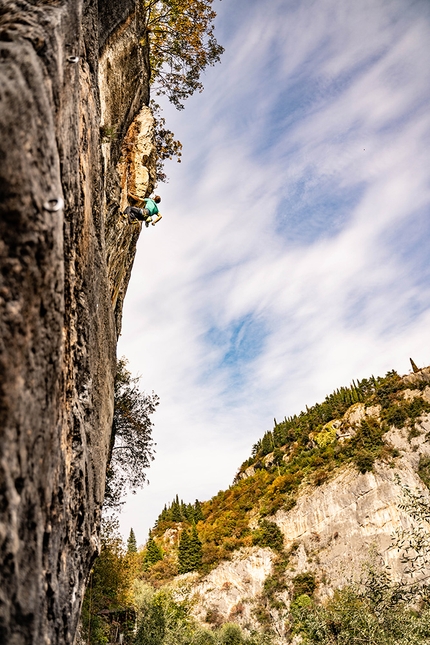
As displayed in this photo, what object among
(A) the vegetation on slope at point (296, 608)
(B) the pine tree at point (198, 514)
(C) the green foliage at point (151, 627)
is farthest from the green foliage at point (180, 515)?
(C) the green foliage at point (151, 627)

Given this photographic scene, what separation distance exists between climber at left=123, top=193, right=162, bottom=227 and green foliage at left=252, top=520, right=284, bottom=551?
62.8 metres

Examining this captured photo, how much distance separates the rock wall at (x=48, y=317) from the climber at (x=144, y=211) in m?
5.86

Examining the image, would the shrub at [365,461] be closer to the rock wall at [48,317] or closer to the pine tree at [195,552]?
the pine tree at [195,552]

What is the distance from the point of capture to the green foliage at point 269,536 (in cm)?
Answer: 6325

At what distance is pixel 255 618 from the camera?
52906 mm

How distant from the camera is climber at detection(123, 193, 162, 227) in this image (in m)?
13.3

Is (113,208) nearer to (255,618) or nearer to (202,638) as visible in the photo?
(202,638)

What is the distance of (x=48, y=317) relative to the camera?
12.1 ft

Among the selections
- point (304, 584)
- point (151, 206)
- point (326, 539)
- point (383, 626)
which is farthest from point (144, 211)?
point (326, 539)

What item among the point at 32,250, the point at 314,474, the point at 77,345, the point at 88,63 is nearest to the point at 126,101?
the point at 88,63

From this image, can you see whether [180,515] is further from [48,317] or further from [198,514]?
[48,317]

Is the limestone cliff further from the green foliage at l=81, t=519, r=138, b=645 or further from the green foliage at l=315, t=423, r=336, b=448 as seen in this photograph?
the green foliage at l=81, t=519, r=138, b=645

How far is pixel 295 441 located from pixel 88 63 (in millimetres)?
91133

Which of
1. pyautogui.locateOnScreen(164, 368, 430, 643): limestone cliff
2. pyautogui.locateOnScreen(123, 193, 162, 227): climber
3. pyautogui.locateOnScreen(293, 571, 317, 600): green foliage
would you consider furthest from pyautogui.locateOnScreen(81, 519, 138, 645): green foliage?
pyautogui.locateOnScreen(293, 571, 317, 600): green foliage
